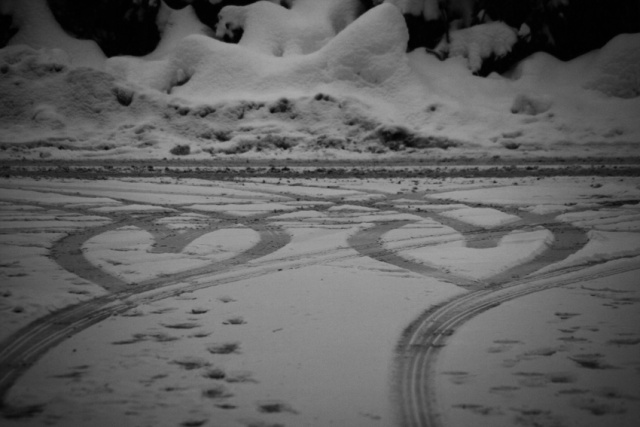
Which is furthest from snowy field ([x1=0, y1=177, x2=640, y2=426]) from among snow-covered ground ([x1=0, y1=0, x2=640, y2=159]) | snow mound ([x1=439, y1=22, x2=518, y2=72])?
snow mound ([x1=439, y1=22, x2=518, y2=72])

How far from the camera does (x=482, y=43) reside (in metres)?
24.3

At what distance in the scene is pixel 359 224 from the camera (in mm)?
7301

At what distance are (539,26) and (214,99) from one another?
13.1m

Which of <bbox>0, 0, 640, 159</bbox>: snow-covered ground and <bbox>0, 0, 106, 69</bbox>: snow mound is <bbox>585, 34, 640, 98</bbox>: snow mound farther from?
<bbox>0, 0, 106, 69</bbox>: snow mound

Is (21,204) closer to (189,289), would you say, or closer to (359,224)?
(359,224)

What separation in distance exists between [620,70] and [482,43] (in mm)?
5167

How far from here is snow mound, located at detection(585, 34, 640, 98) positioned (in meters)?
22.0

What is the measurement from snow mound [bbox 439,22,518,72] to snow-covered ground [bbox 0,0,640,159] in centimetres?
5

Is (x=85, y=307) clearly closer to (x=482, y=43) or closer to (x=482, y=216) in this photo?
(x=482, y=216)

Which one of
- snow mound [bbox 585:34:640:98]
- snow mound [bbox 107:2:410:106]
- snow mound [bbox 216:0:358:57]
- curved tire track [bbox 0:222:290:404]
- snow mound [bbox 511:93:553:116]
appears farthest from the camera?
snow mound [bbox 216:0:358:57]

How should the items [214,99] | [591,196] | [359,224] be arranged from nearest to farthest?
Answer: [359,224] → [591,196] → [214,99]

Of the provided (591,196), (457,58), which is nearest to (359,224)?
(591,196)

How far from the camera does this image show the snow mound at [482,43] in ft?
79.2

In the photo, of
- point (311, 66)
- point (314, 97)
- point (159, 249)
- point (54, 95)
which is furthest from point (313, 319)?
point (54, 95)
